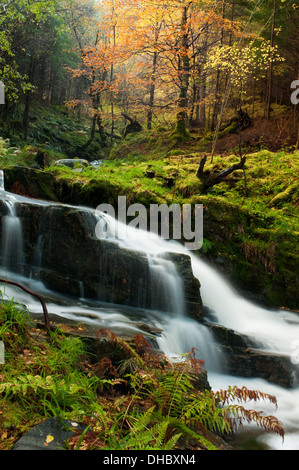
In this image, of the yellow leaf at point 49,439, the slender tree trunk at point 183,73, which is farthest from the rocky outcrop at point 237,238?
the slender tree trunk at point 183,73

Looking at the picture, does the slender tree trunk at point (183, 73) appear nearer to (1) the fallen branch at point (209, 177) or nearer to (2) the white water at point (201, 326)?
(1) the fallen branch at point (209, 177)

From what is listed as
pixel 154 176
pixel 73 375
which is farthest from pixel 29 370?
pixel 154 176

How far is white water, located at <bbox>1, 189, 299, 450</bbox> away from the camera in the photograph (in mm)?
4387

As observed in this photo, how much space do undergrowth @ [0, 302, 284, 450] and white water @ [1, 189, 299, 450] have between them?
4.02 ft

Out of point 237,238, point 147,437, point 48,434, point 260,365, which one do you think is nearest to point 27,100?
point 237,238

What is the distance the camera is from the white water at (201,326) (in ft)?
14.4

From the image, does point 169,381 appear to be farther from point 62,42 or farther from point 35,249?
point 62,42

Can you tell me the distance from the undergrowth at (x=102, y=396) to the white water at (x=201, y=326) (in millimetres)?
1225

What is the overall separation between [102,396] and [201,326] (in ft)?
10.1

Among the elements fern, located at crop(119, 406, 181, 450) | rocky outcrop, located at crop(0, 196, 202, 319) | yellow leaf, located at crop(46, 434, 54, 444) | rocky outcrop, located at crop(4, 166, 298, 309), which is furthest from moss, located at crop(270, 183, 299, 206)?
yellow leaf, located at crop(46, 434, 54, 444)

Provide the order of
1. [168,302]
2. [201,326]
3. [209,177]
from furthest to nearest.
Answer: [209,177], [168,302], [201,326]

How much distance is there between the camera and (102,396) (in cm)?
269

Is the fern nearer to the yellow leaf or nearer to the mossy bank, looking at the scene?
the yellow leaf

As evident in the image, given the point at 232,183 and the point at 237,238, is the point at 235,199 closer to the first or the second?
the point at 232,183
